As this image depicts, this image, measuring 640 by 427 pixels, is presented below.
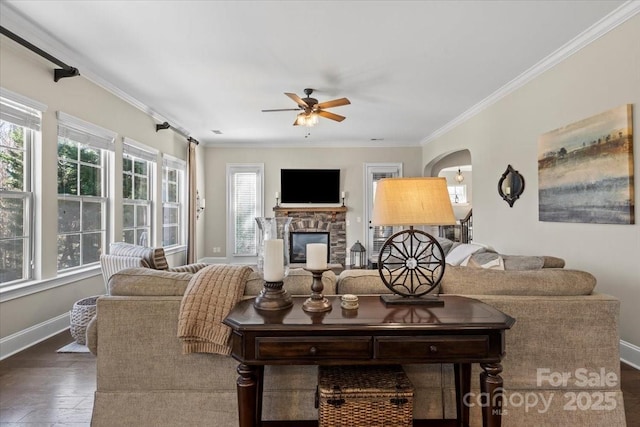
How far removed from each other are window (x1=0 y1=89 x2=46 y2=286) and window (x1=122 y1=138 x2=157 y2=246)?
1.49 m

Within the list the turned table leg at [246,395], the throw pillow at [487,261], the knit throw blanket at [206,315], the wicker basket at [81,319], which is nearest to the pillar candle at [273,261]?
the knit throw blanket at [206,315]

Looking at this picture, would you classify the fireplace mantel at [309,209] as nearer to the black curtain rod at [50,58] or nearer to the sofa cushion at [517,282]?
the black curtain rod at [50,58]

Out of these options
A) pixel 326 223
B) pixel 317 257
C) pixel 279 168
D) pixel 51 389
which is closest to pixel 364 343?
pixel 317 257

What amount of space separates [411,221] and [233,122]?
16.2 ft

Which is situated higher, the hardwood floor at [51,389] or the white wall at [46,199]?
the white wall at [46,199]

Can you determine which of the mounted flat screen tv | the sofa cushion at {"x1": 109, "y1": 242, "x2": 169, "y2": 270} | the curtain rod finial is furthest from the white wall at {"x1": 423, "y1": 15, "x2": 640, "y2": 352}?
the curtain rod finial

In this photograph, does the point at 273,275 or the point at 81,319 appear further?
the point at 81,319

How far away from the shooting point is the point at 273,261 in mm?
1670

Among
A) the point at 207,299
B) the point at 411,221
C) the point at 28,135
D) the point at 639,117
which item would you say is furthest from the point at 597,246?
the point at 28,135

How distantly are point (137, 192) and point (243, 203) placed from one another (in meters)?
2.84

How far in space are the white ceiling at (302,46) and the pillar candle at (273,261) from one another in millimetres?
1918

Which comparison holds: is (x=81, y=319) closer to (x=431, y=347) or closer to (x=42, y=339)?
(x=42, y=339)

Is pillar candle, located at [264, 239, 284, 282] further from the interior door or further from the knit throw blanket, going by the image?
the interior door

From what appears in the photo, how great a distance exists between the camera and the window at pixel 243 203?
778 centimetres
